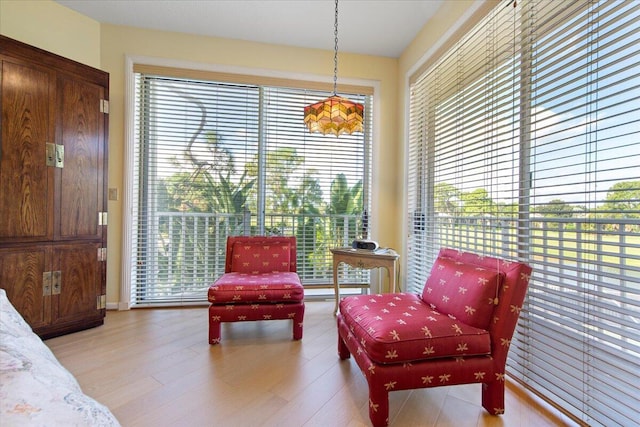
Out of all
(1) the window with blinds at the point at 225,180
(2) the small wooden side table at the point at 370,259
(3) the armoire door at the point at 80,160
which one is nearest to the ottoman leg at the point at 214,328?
(1) the window with blinds at the point at 225,180

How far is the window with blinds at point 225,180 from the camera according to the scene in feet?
9.79

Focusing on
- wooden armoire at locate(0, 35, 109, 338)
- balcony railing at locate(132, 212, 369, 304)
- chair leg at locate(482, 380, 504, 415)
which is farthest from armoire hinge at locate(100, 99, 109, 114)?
chair leg at locate(482, 380, 504, 415)

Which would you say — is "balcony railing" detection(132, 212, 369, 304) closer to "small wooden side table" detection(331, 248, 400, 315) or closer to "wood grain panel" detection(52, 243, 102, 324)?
"wood grain panel" detection(52, 243, 102, 324)

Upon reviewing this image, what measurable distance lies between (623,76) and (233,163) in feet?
9.56

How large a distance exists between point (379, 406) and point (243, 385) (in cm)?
80

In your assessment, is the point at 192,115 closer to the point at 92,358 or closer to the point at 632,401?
→ the point at 92,358

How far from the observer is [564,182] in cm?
151

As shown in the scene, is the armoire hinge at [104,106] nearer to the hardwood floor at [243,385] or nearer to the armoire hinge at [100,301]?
the armoire hinge at [100,301]

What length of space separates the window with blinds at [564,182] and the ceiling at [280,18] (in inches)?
31.6

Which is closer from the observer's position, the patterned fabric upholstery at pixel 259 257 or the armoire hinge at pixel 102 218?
the armoire hinge at pixel 102 218

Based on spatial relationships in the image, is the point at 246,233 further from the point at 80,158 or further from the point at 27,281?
the point at 27,281

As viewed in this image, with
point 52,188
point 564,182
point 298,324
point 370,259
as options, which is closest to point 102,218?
point 52,188

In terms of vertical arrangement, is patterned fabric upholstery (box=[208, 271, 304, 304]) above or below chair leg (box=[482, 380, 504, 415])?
above

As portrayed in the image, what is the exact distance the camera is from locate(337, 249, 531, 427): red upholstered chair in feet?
4.40
